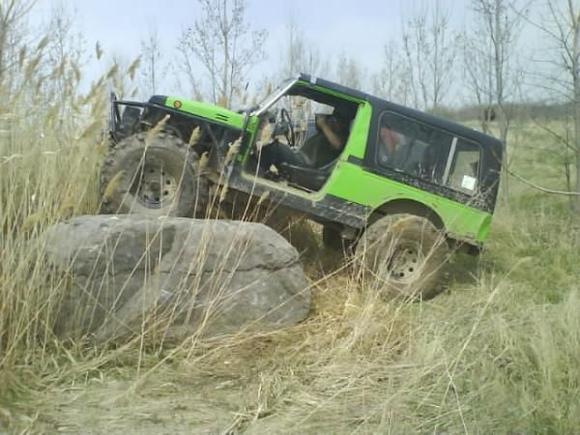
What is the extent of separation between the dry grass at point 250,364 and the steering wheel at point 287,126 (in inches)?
97.4

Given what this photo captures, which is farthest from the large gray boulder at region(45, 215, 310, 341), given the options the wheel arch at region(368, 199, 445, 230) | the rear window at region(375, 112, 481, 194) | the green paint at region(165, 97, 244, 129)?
the rear window at region(375, 112, 481, 194)

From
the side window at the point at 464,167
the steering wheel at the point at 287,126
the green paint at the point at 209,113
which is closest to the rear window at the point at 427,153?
the side window at the point at 464,167

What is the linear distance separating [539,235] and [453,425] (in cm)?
580

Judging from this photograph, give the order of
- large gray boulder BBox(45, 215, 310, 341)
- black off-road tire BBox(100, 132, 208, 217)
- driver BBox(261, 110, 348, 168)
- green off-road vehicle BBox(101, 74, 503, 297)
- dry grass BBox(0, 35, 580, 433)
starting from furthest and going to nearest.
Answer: driver BBox(261, 110, 348, 168), green off-road vehicle BBox(101, 74, 503, 297), black off-road tire BBox(100, 132, 208, 217), large gray boulder BBox(45, 215, 310, 341), dry grass BBox(0, 35, 580, 433)

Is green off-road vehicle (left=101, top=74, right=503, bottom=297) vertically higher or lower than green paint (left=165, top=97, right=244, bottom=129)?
lower

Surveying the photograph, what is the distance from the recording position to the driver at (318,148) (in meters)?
6.51

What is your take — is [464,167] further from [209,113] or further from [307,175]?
[209,113]

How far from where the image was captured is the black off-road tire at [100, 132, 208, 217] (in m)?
5.50

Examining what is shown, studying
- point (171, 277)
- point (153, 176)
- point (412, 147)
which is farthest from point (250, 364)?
point (412, 147)

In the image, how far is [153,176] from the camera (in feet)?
18.8

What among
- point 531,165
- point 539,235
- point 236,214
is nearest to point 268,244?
point 236,214

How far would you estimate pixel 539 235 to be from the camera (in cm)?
852

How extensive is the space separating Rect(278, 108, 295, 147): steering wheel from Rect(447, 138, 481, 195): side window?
1830 millimetres

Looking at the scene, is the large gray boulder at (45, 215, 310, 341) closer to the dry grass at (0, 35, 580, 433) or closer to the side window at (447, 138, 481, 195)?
the dry grass at (0, 35, 580, 433)
